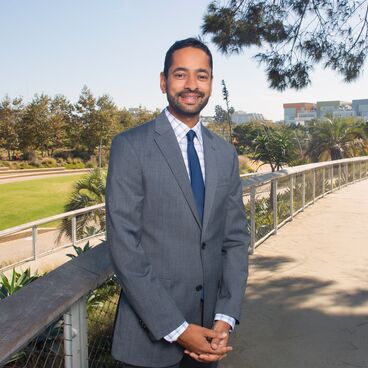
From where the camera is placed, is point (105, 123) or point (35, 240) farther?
point (105, 123)

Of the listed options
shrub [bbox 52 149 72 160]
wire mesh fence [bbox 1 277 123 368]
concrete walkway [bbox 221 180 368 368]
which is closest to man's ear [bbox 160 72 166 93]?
wire mesh fence [bbox 1 277 123 368]

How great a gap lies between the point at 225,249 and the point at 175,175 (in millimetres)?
447

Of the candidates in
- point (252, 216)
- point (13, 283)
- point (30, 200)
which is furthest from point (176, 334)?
point (30, 200)

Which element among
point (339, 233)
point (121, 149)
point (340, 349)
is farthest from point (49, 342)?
point (339, 233)

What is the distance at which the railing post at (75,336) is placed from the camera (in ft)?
5.62

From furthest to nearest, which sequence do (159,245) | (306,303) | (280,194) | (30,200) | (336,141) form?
(30,200)
(336,141)
(280,194)
(306,303)
(159,245)

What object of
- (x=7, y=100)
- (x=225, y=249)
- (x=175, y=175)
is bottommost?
(x=225, y=249)

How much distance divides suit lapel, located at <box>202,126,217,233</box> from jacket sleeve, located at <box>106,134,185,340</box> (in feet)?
0.86

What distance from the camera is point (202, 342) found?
5.51 ft

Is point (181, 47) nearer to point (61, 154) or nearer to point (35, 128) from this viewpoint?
point (35, 128)

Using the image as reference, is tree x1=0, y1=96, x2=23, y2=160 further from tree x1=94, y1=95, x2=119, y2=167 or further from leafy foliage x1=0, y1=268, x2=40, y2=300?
leafy foliage x1=0, y1=268, x2=40, y2=300

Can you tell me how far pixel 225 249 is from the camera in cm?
202

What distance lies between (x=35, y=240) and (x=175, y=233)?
8.58 m

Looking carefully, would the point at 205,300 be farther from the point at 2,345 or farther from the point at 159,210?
the point at 2,345
